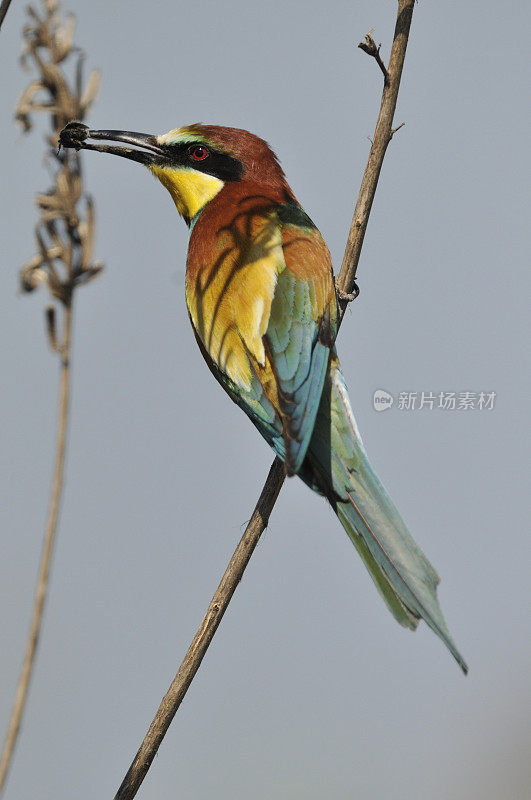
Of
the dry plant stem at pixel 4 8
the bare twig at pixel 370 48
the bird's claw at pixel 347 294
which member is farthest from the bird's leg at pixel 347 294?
the dry plant stem at pixel 4 8

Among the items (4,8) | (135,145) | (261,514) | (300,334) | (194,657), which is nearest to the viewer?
Answer: (4,8)

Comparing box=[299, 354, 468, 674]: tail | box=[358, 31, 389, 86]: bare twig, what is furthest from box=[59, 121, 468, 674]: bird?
box=[358, 31, 389, 86]: bare twig

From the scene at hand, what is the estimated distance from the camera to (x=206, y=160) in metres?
2.86

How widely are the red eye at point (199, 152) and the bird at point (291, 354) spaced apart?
0.63ft

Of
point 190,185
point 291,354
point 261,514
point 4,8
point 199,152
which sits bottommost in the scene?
point 261,514

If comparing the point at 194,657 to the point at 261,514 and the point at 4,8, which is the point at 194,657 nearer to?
the point at 261,514

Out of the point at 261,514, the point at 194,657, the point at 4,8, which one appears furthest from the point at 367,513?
the point at 4,8

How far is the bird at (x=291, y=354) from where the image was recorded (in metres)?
2.12

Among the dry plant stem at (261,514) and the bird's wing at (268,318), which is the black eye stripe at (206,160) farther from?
the dry plant stem at (261,514)

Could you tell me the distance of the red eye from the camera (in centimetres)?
286

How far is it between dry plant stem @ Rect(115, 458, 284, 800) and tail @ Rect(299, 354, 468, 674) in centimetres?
28

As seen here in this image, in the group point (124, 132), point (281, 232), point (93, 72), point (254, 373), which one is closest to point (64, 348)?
point (93, 72)

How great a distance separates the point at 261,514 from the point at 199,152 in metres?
1.41

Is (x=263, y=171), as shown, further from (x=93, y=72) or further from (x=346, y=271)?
(x=93, y=72)
